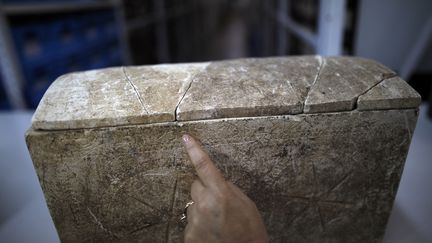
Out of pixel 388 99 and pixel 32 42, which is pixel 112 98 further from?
pixel 32 42

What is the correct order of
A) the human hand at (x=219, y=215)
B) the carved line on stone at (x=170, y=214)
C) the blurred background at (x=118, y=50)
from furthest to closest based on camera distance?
the blurred background at (x=118, y=50), the carved line on stone at (x=170, y=214), the human hand at (x=219, y=215)

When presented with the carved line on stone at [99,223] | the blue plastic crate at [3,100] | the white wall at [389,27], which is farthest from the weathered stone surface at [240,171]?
the blue plastic crate at [3,100]

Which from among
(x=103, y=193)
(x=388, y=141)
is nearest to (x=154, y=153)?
(x=103, y=193)

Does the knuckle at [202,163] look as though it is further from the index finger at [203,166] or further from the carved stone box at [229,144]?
the carved stone box at [229,144]

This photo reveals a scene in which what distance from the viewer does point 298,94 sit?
953 mm

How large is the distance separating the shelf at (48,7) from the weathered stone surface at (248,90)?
192 centimetres

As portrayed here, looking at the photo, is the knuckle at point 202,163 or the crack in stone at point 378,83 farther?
the crack in stone at point 378,83

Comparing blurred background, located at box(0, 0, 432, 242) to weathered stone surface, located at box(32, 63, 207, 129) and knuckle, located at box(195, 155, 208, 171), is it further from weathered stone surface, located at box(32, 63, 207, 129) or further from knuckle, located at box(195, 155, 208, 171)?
A: knuckle, located at box(195, 155, 208, 171)

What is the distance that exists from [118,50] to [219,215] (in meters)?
3.04

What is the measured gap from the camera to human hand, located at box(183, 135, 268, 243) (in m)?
0.73

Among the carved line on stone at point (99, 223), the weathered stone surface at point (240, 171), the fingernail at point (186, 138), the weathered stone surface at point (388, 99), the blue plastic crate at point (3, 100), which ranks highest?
the weathered stone surface at point (388, 99)

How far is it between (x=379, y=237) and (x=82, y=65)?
9.24ft

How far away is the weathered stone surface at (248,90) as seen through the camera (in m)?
0.91

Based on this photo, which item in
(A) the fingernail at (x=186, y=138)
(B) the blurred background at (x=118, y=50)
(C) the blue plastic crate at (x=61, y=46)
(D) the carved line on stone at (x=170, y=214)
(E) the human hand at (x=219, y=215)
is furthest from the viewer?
(C) the blue plastic crate at (x=61, y=46)
